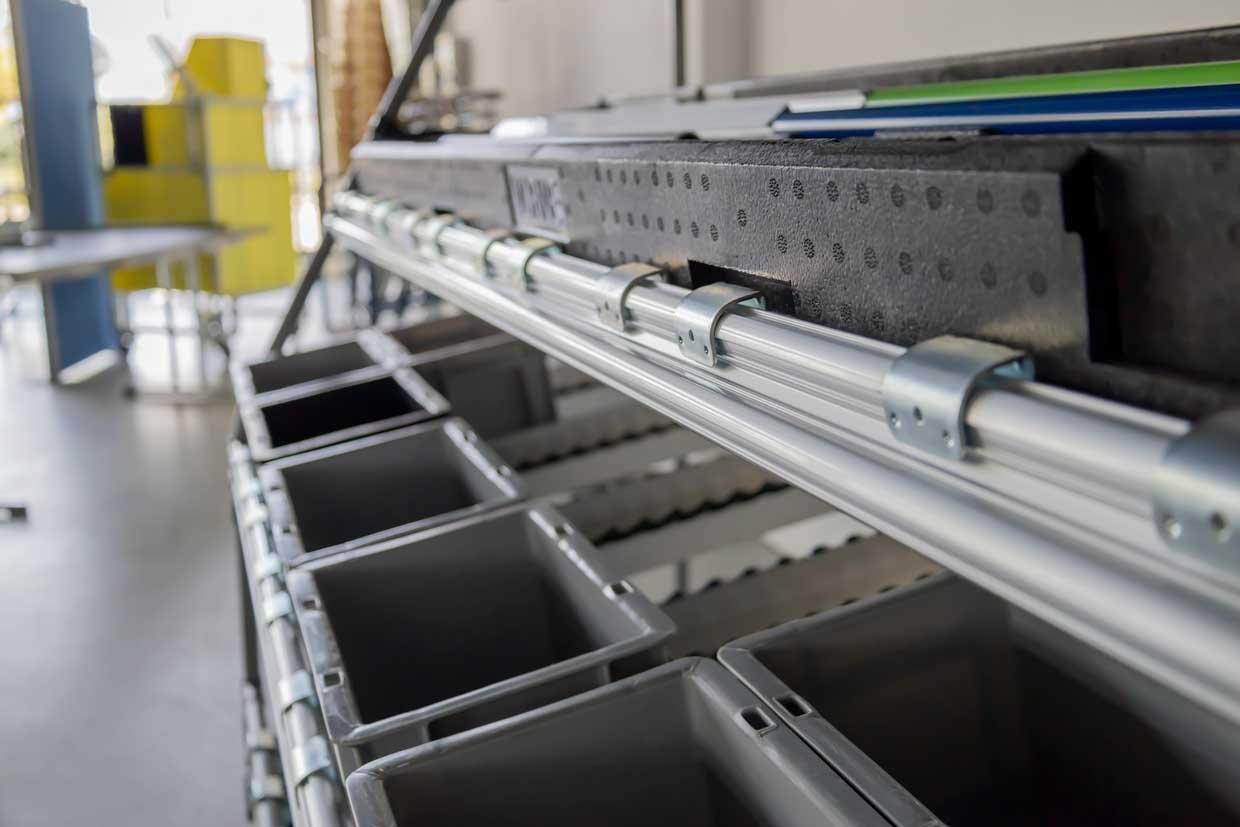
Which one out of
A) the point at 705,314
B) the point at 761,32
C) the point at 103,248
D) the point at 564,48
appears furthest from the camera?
the point at 103,248

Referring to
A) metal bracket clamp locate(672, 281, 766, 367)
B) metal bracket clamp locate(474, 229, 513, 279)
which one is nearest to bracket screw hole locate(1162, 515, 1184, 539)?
metal bracket clamp locate(672, 281, 766, 367)

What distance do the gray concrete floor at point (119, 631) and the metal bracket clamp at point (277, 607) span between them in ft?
3.48

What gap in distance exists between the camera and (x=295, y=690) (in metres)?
0.91

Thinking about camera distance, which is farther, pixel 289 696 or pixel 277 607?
pixel 277 607

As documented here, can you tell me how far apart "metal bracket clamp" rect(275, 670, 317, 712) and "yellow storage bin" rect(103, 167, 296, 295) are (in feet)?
17.1

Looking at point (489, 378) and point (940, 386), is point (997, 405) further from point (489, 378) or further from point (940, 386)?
point (489, 378)

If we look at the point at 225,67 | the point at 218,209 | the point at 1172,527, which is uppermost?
the point at 225,67

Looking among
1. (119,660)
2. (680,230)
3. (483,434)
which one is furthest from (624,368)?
(119,660)

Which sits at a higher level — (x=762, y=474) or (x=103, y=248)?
(x=103, y=248)

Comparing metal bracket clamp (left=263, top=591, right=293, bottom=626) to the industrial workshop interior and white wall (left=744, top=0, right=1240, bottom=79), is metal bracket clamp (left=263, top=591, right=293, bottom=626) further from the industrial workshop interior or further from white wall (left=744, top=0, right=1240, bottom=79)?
white wall (left=744, top=0, right=1240, bottom=79)

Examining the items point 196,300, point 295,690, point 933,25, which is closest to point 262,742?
point 295,690

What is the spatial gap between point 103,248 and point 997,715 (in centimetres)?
422

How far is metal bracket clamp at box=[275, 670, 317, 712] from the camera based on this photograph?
2.96 feet

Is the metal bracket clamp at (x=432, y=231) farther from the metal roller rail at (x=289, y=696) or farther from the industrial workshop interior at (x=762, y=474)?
the metal roller rail at (x=289, y=696)
